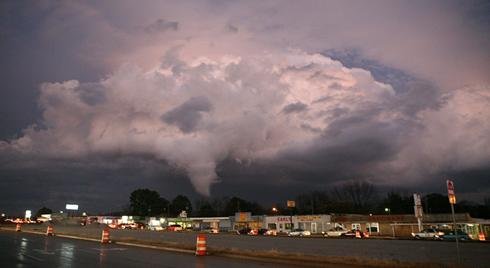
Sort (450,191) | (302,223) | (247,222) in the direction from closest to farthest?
1. (450,191)
2. (302,223)
3. (247,222)

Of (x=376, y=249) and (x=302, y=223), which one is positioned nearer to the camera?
(x=376, y=249)

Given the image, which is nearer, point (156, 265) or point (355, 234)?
point (156, 265)

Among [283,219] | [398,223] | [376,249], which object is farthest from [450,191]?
[283,219]

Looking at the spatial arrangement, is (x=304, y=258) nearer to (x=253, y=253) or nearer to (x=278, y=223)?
(x=253, y=253)

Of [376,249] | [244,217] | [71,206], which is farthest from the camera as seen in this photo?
[71,206]

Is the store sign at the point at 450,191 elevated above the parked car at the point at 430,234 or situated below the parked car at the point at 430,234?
above

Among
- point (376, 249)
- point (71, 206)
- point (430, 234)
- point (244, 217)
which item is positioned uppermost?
point (71, 206)

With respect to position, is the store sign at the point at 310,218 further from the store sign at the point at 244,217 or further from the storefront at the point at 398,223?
the store sign at the point at 244,217

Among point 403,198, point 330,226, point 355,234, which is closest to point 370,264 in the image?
point 355,234

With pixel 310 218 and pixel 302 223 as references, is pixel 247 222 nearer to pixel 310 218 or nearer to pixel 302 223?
pixel 302 223

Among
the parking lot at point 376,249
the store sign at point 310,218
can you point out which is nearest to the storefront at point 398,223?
the store sign at point 310,218

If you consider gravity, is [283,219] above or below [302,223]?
above

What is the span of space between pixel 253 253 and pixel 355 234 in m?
40.1

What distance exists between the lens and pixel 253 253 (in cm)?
2433
